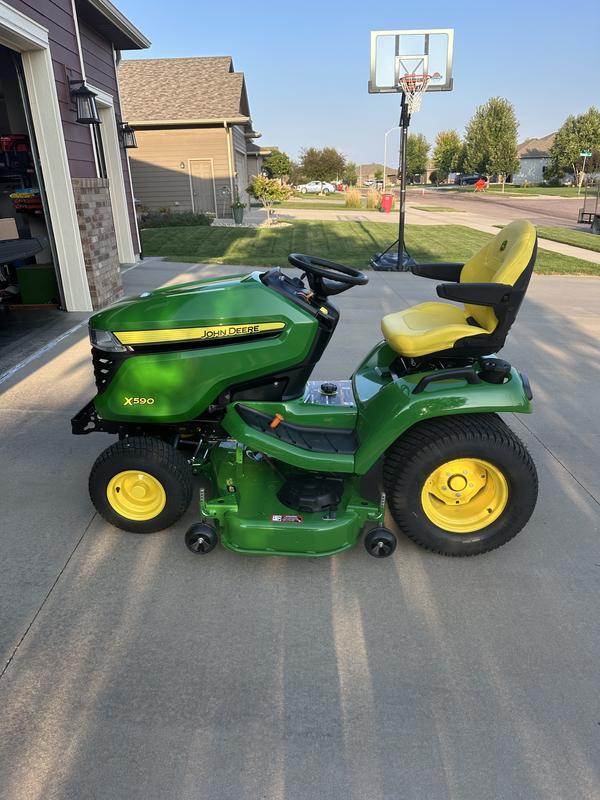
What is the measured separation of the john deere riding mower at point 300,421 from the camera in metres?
2.29

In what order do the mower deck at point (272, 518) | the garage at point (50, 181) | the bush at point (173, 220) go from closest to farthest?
the mower deck at point (272, 518), the garage at point (50, 181), the bush at point (173, 220)

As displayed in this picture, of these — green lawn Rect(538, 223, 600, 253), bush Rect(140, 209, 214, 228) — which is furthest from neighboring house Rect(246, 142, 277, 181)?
green lawn Rect(538, 223, 600, 253)

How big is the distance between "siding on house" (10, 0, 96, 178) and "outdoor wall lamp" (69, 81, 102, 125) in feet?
0.28

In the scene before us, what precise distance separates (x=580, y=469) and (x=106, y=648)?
2701mm

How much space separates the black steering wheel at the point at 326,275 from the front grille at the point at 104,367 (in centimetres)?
93

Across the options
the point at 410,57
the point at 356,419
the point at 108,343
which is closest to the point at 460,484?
the point at 356,419

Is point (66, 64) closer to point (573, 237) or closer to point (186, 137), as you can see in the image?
point (573, 237)

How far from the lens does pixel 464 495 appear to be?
Answer: 8.03 ft

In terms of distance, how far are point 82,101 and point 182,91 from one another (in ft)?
54.5

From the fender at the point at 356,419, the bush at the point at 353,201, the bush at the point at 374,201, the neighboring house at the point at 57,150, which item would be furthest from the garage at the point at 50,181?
the bush at the point at 353,201

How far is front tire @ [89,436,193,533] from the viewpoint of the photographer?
2.39 metres

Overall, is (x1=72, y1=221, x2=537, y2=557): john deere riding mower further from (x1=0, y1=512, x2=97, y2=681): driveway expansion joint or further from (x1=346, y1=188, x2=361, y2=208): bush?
(x1=346, y1=188, x2=361, y2=208): bush

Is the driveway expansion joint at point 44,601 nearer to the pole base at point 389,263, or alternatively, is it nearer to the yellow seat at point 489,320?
the yellow seat at point 489,320

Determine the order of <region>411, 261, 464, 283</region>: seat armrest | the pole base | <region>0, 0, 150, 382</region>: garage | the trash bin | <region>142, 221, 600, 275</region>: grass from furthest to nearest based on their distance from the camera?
the trash bin < <region>142, 221, 600, 275</region>: grass < the pole base < <region>0, 0, 150, 382</region>: garage < <region>411, 261, 464, 283</region>: seat armrest
